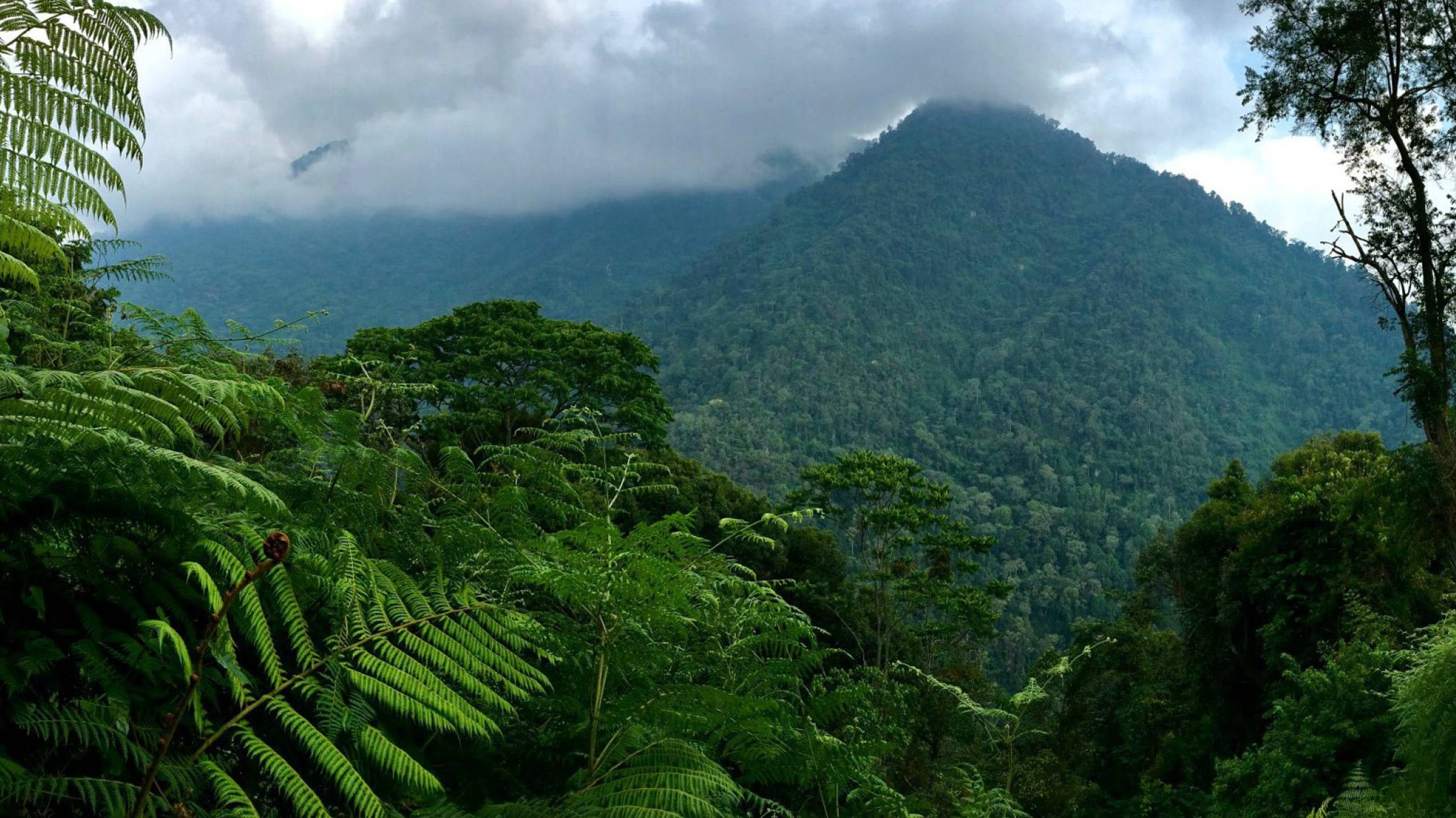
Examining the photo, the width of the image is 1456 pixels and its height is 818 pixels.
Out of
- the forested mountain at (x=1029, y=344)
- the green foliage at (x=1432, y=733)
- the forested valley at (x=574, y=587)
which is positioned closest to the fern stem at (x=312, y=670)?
the forested valley at (x=574, y=587)

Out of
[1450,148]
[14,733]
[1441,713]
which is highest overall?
[1450,148]

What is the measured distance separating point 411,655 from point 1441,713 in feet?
15.3

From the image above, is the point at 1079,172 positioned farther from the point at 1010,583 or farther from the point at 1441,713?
the point at 1441,713

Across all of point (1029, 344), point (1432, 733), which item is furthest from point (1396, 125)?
point (1029, 344)

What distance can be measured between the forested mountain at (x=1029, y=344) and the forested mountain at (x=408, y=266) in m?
27.5

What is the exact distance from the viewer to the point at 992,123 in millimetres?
183625

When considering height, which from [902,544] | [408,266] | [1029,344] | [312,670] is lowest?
[902,544]

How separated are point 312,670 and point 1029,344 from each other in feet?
371

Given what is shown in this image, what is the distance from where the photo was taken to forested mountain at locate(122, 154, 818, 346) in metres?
130

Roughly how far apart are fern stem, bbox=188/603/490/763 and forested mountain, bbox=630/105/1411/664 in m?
45.3

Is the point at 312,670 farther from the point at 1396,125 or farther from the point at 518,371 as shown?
the point at 518,371

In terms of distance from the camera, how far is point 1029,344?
107 meters

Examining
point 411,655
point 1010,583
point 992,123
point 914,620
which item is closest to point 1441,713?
point 411,655

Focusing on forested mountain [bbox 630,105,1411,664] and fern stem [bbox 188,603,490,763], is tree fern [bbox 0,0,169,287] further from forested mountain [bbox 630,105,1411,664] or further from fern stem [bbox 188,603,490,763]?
forested mountain [bbox 630,105,1411,664]
